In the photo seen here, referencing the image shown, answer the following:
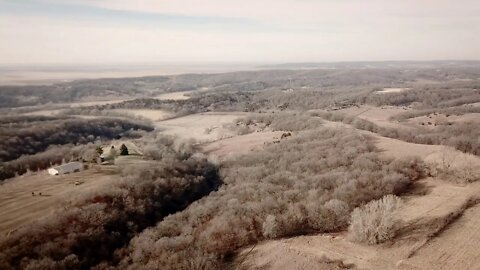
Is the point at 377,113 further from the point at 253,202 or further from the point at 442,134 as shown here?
the point at 253,202

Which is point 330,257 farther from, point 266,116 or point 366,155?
point 266,116

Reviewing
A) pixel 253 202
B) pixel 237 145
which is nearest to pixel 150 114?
pixel 237 145

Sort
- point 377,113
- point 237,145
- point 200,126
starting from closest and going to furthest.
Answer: point 237,145 < point 377,113 < point 200,126

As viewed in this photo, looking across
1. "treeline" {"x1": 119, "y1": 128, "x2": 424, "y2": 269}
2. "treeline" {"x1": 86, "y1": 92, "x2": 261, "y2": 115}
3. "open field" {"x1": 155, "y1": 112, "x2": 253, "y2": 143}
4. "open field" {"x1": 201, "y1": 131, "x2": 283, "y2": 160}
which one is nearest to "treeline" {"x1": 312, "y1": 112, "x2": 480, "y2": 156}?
"treeline" {"x1": 119, "y1": 128, "x2": 424, "y2": 269}

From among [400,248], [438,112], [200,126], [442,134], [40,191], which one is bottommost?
[200,126]

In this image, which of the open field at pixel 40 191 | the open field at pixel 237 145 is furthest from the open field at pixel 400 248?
the open field at pixel 237 145

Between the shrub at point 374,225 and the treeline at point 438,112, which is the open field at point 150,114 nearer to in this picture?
the treeline at point 438,112
